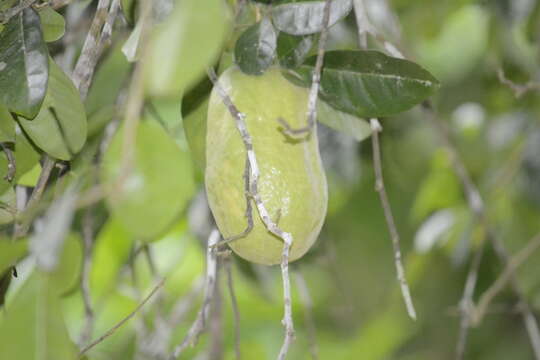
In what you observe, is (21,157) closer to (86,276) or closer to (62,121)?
(62,121)

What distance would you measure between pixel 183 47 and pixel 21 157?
17.2 inches

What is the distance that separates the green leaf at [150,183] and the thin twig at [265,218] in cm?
10

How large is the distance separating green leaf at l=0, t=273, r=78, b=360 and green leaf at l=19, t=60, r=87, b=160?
21 cm

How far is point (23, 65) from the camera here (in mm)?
815

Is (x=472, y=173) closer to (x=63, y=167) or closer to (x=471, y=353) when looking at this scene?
(x=471, y=353)

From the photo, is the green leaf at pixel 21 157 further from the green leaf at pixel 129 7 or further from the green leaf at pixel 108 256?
the green leaf at pixel 108 256

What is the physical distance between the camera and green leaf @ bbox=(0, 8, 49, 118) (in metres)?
0.80

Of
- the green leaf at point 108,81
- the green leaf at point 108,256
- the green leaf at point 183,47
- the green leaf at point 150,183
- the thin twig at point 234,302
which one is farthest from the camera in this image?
the green leaf at point 108,256

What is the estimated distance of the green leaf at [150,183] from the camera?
23.9 inches

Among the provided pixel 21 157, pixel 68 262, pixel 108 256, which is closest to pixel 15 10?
pixel 21 157

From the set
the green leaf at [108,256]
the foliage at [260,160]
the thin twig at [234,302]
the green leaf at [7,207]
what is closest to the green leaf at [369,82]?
the foliage at [260,160]

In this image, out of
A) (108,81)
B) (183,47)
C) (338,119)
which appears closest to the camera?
(183,47)

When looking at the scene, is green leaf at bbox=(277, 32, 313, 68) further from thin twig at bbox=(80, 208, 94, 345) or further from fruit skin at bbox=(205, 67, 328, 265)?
thin twig at bbox=(80, 208, 94, 345)

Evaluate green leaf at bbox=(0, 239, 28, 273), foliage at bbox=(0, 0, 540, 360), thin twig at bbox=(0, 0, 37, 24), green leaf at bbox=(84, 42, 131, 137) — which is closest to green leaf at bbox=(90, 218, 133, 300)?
foliage at bbox=(0, 0, 540, 360)
